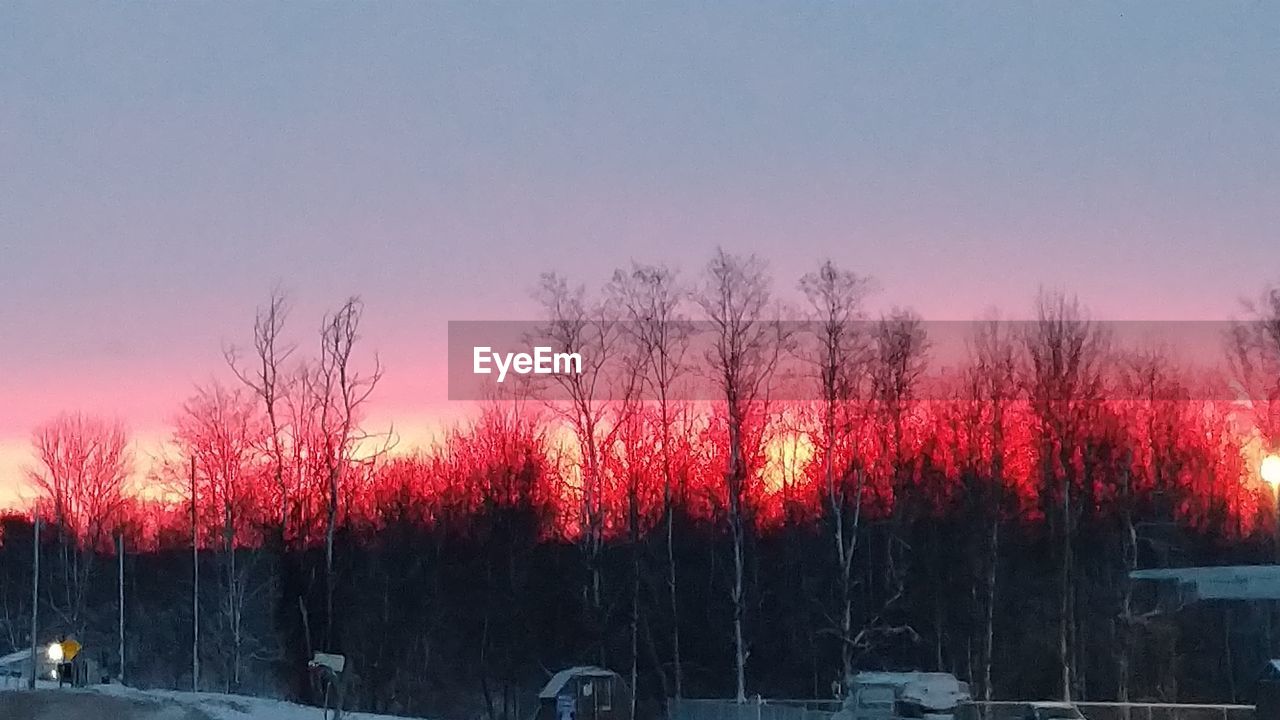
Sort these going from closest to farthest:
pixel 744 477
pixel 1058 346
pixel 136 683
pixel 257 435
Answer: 1. pixel 744 477
2. pixel 1058 346
3. pixel 257 435
4. pixel 136 683

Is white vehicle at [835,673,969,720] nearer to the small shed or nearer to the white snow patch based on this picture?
the small shed

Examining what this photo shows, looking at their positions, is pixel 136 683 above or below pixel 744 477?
below

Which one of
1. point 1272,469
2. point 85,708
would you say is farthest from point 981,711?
point 85,708

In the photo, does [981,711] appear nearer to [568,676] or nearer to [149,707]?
[568,676]

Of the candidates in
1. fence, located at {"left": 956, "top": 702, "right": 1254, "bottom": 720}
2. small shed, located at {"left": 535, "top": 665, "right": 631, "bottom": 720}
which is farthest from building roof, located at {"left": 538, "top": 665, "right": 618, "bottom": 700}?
fence, located at {"left": 956, "top": 702, "right": 1254, "bottom": 720}

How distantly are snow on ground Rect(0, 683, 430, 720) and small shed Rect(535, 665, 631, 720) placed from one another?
33.0 ft

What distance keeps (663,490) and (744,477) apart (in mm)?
6738

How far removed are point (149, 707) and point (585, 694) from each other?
50.2ft

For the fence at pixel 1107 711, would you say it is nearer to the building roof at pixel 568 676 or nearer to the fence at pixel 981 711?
the fence at pixel 981 711

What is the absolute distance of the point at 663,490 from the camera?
59.7 metres

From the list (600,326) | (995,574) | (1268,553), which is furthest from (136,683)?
(1268,553)

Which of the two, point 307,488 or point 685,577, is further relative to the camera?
point 685,577

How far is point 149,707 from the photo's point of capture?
39.1 meters

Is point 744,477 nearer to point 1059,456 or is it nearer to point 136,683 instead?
point 1059,456
